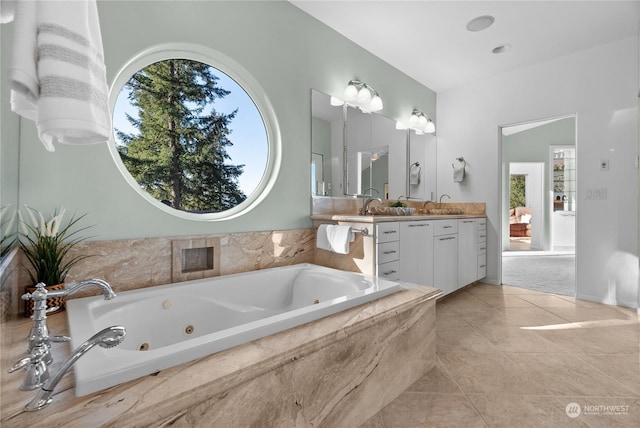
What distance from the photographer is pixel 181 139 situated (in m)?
2.12

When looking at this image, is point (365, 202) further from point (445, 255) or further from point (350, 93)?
point (350, 93)

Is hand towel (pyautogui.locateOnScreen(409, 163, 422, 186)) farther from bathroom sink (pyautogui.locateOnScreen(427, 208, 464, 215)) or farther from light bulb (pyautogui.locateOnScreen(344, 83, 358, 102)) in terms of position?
light bulb (pyautogui.locateOnScreen(344, 83, 358, 102))

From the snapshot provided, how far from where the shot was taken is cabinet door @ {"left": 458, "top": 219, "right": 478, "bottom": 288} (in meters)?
3.28

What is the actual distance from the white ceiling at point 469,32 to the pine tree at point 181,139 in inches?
44.7

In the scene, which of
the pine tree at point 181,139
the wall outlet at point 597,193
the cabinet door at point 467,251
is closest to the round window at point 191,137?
the pine tree at point 181,139

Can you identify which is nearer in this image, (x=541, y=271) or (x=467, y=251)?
(x=467, y=251)

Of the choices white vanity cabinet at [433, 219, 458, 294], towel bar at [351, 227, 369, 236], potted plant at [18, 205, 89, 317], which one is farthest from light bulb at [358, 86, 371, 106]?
potted plant at [18, 205, 89, 317]

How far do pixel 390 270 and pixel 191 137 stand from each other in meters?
1.71

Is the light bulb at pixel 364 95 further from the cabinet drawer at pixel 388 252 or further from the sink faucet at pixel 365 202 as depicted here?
the cabinet drawer at pixel 388 252

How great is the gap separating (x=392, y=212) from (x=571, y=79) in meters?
2.35

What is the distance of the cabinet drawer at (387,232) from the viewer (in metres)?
2.24

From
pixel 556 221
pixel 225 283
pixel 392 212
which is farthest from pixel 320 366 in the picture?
pixel 556 221

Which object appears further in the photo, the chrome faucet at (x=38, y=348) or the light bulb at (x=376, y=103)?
the light bulb at (x=376, y=103)

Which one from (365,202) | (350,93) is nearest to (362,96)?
(350,93)
